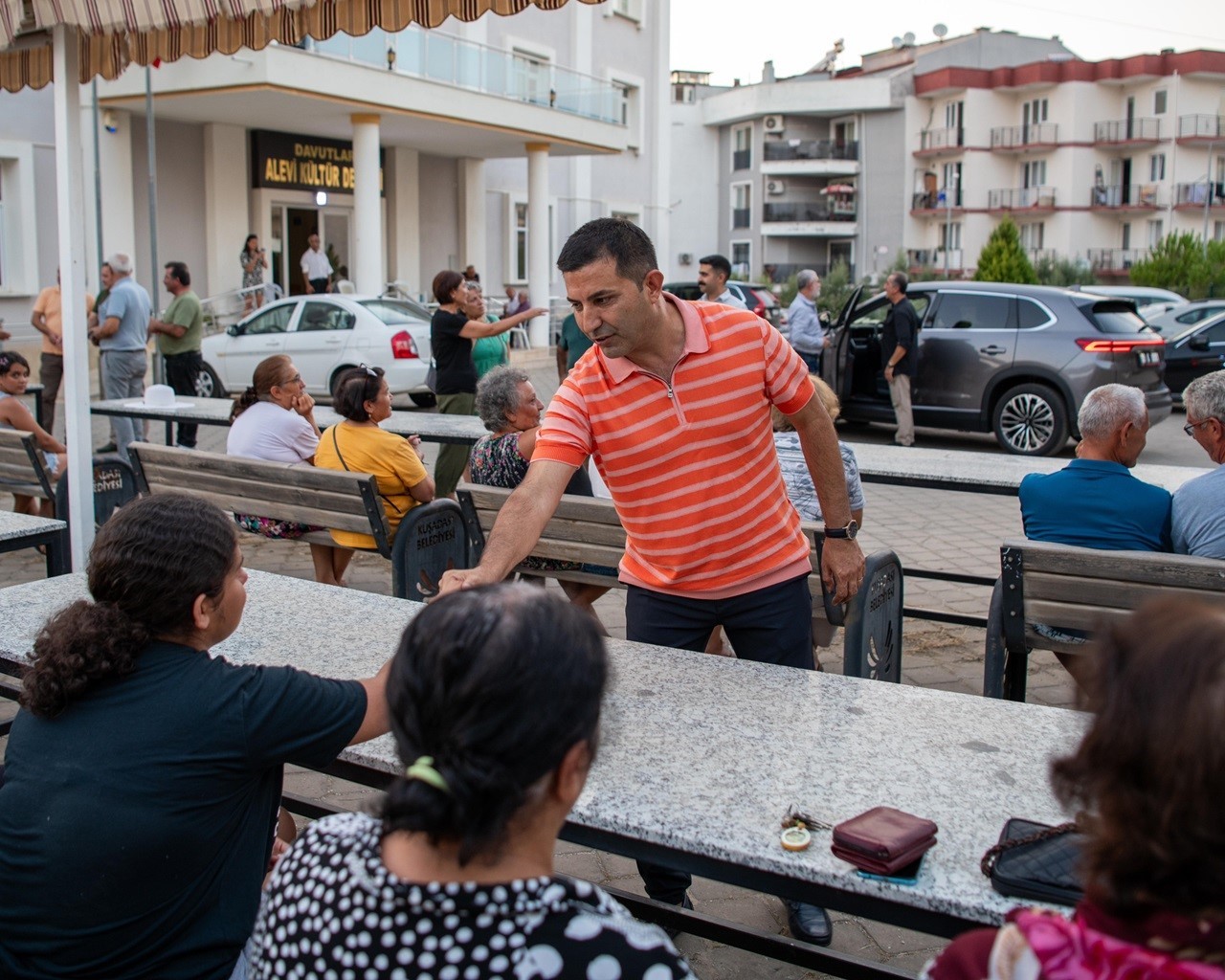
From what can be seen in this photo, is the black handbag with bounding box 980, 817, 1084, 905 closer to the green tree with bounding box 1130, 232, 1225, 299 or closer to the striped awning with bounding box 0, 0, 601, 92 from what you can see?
the striped awning with bounding box 0, 0, 601, 92

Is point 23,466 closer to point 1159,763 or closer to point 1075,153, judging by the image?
point 1159,763

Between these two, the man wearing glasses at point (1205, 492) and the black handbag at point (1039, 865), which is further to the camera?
the man wearing glasses at point (1205, 492)

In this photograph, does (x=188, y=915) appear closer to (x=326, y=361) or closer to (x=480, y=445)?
(x=480, y=445)

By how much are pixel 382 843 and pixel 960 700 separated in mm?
1655

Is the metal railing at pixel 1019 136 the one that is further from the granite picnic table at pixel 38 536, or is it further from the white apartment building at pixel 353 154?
the granite picnic table at pixel 38 536

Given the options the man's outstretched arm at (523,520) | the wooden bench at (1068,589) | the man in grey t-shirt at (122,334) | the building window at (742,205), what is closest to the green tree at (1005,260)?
the building window at (742,205)

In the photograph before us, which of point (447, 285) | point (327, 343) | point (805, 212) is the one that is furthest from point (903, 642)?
point (805, 212)

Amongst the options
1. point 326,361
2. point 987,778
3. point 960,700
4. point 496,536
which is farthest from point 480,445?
point 326,361

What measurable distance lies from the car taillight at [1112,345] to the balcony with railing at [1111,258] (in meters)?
48.7

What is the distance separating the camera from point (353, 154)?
22453 mm

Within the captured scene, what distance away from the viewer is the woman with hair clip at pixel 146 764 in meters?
1.99

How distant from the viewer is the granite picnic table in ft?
14.9

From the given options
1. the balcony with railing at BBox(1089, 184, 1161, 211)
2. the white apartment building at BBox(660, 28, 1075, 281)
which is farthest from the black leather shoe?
the balcony with railing at BBox(1089, 184, 1161, 211)

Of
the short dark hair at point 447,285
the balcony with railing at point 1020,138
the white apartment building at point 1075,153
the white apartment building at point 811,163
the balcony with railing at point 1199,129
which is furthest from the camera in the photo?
the white apartment building at point 811,163
